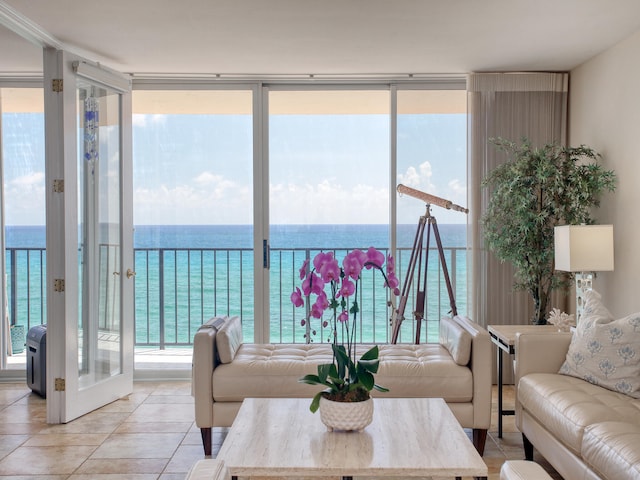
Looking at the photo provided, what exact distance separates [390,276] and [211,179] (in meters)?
3.46

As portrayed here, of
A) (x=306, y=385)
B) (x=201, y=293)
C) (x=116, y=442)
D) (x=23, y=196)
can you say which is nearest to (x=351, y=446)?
(x=306, y=385)

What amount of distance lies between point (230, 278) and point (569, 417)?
3998 mm

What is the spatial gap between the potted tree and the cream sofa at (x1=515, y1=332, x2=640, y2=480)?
1.16m

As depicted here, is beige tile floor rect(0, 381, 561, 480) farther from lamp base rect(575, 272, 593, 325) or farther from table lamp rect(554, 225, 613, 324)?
table lamp rect(554, 225, 613, 324)

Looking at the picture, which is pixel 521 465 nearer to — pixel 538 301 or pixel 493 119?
pixel 538 301

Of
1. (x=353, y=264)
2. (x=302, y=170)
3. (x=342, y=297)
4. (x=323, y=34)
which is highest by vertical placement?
(x=323, y=34)

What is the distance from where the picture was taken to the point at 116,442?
381cm

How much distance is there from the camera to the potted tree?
431 cm

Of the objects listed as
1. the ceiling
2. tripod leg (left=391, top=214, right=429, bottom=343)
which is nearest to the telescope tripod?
tripod leg (left=391, top=214, right=429, bottom=343)

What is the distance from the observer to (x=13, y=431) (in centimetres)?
404

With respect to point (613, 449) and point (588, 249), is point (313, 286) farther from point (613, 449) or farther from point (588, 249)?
point (588, 249)

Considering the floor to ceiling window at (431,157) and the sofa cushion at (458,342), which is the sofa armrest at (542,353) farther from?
the floor to ceiling window at (431,157)

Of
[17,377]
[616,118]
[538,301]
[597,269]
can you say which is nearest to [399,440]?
[597,269]

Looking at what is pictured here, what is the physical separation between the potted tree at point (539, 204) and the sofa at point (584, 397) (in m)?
1.03
